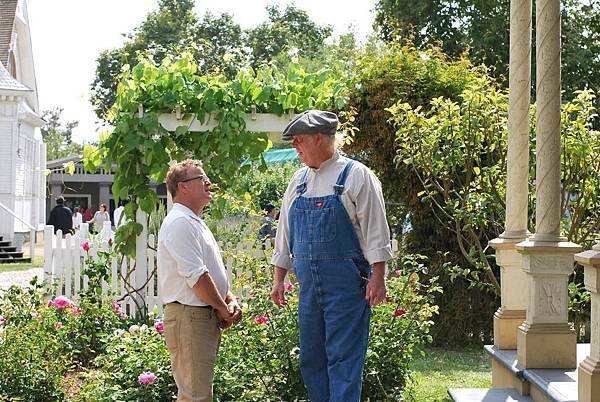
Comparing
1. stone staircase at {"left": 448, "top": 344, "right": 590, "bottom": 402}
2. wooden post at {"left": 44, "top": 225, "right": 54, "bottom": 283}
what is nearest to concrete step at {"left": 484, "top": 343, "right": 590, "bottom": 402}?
stone staircase at {"left": 448, "top": 344, "right": 590, "bottom": 402}

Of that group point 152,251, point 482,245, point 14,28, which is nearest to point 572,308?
point 482,245

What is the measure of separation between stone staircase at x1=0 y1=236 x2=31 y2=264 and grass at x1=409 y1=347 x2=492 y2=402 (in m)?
17.9

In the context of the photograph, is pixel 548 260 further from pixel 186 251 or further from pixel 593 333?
pixel 186 251

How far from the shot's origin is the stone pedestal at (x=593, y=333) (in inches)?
180

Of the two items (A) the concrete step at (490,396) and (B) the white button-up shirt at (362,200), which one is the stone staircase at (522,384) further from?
(B) the white button-up shirt at (362,200)

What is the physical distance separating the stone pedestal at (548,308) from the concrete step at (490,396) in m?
0.21

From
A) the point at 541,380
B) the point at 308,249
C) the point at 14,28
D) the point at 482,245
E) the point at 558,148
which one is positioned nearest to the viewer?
the point at 308,249

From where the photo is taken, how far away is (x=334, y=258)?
4.74m

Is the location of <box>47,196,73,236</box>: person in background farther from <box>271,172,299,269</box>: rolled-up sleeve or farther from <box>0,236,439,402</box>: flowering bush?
<box>271,172,299,269</box>: rolled-up sleeve

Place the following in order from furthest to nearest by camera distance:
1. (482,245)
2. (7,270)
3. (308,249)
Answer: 1. (7,270)
2. (482,245)
3. (308,249)

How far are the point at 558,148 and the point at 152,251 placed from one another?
186 inches

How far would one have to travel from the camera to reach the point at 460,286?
10.4 m

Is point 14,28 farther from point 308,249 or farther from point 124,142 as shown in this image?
point 308,249

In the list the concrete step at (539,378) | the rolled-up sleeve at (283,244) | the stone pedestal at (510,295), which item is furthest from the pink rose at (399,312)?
the rolled-up sleeve at (283,244)
